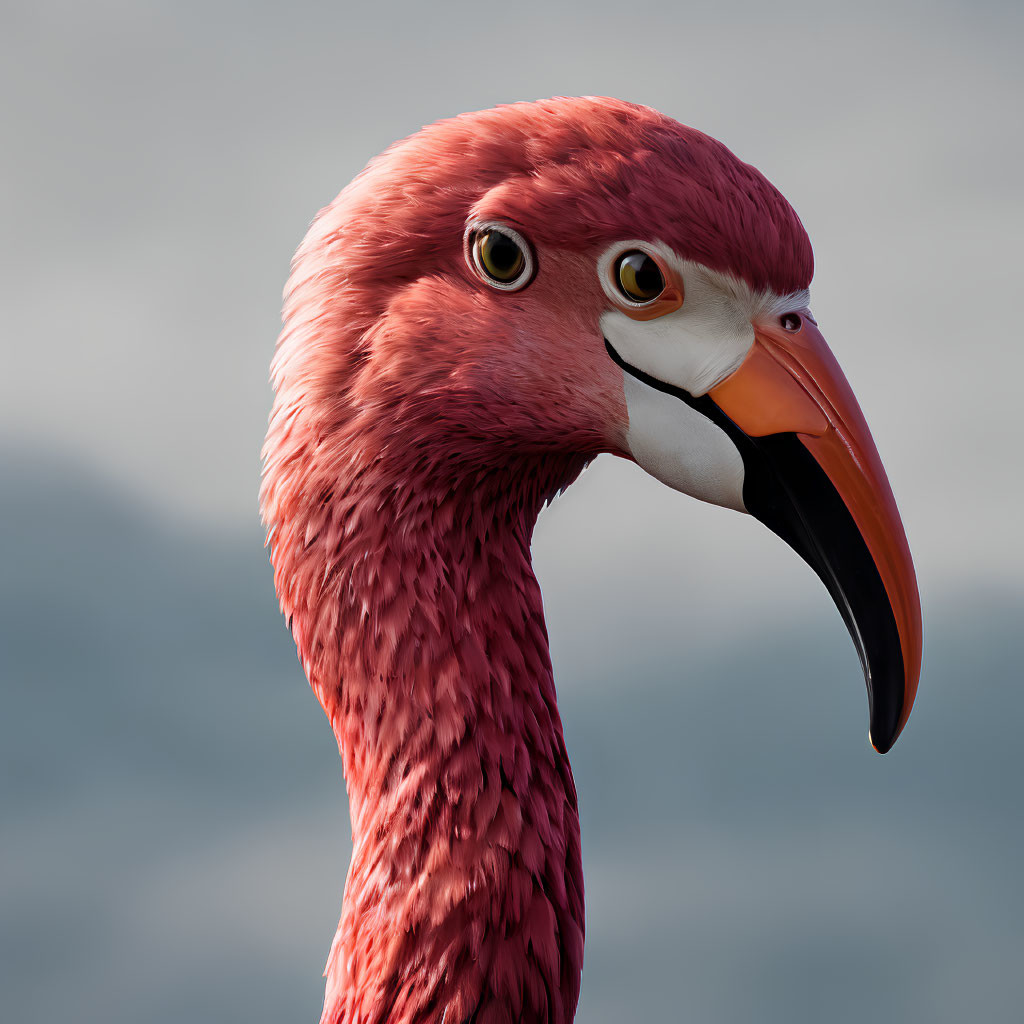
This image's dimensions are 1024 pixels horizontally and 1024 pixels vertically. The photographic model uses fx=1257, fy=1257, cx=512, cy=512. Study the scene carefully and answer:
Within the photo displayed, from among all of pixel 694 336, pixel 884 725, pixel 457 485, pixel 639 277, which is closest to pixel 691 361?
pixel 694 336

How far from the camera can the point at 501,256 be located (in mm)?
1901

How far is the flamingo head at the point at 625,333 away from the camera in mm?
1864

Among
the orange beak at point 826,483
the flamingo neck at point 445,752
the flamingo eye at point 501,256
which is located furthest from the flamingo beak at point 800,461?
the flamingo neck at point 445,752

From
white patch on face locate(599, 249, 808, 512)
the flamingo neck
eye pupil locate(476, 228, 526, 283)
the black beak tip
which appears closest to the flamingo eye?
eye pupil locate(476, 228, 526, 283)

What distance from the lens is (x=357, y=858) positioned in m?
2.17

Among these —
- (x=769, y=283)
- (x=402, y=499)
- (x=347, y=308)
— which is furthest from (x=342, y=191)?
(x=769, y=283)

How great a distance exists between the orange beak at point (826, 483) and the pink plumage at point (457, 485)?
0.14 m

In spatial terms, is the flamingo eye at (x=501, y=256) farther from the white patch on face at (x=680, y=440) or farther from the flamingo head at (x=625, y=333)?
the white patch on face at (x=680, y=440)

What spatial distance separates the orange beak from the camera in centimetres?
191

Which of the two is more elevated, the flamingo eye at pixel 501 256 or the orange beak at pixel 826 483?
the flamingo eye at pixel 501 256

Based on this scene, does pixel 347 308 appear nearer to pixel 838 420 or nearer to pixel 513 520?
pixel 513 520

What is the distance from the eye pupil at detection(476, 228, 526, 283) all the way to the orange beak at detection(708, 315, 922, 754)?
1.17ft

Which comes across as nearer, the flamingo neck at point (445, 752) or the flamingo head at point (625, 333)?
the flamingo head at point (625, 333)

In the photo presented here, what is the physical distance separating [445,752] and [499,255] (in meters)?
0.80
